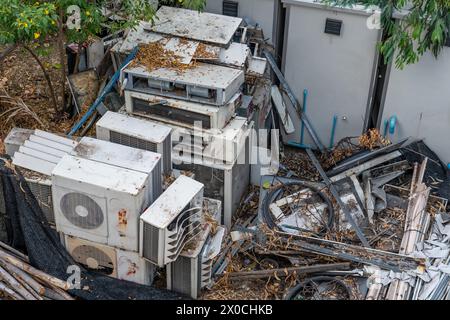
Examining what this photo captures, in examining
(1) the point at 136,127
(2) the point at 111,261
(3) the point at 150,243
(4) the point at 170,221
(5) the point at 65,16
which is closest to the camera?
→ (4) the point at 170,221

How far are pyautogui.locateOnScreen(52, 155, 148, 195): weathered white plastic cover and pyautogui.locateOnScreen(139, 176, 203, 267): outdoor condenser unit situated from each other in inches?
9.3

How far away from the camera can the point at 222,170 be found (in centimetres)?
583

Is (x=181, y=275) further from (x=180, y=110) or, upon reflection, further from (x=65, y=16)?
(x=65, y=16)

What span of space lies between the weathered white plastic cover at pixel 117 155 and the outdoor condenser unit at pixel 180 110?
626 mm

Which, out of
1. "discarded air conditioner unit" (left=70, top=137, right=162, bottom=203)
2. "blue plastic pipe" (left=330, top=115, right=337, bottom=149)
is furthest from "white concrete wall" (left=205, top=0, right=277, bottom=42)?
"discarded air conditioner unit" (left=70, top=137, right=162, bottom=203)

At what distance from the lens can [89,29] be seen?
6078 millimetres

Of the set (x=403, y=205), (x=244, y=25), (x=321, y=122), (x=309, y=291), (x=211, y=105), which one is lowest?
(x=309, y=291)

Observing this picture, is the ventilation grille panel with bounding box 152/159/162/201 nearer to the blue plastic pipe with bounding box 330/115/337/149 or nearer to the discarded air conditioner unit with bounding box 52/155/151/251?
the discarded air conditioner unit with bounding box 52/155/151/251

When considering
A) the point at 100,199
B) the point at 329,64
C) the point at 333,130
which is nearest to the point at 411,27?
the point at 329,64

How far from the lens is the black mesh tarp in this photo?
5.31m

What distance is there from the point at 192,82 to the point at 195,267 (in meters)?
1.62
